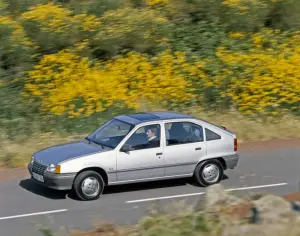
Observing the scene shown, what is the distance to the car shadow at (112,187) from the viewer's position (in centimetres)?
1388

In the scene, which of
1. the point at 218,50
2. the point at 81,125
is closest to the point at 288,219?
the point at 81,125

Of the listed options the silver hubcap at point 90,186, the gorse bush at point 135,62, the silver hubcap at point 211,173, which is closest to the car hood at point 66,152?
the silver hubcap at point 90,186

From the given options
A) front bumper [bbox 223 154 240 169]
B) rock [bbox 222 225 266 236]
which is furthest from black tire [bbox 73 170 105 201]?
rock [bbox 222 225 266 236]

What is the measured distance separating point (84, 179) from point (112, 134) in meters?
1.43

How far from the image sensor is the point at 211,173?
1462 centimetres

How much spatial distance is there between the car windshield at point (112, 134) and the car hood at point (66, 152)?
8.3 inches

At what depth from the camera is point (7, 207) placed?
42.8 feet

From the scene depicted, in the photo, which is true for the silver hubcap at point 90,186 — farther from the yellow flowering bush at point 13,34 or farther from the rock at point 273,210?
the yellow flowering bush at point 13,34

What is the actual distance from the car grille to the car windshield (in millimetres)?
1229

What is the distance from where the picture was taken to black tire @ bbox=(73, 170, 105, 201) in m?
13.3

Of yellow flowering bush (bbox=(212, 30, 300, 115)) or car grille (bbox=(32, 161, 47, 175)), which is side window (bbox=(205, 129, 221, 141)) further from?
yellow flowering bush (bbox=(212, 30, 300, 115))

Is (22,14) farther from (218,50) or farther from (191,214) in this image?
(191,214)

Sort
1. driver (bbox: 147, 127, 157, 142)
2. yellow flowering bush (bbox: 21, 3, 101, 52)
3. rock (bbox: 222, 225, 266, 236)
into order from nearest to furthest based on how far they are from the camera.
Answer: rock (bbox: 222, 225, 266, 236)
driver (bbox: 147, 127, 157, 142)
yellow flowering bush (bbox: 21, 3, 101, 52)

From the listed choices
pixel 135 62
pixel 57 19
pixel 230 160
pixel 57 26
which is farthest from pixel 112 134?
pixel 57 19
